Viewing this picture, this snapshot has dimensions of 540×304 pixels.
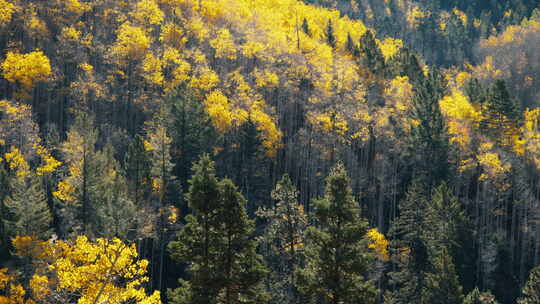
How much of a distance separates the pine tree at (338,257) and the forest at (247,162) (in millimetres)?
80

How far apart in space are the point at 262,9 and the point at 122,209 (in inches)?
2913

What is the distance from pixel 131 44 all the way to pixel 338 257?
53463 millimetres

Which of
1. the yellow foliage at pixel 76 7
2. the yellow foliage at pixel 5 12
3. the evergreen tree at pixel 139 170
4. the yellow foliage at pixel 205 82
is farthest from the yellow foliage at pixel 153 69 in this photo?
the evergreen tree at pixel 139 170

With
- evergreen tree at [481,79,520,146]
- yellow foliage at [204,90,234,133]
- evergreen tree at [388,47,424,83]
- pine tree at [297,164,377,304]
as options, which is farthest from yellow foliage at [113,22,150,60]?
pine tree at [297,164,377,304]

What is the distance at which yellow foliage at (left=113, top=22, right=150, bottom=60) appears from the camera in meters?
63.8

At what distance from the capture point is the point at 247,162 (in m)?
53.9

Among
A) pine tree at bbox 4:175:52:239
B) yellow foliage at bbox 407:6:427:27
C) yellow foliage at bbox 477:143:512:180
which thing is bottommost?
pine tree at bbox 4:175:52:239

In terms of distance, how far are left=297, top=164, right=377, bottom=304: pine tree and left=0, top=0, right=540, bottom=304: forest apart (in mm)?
80

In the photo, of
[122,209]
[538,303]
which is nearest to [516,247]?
[538,303]

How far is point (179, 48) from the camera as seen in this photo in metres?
72.4

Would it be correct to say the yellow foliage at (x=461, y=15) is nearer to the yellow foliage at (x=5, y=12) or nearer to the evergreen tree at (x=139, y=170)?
the yellow foliage at (x=5, y=12)

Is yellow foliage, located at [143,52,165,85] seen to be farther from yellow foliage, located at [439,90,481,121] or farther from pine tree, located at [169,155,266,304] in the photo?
pine tree, located at [169,155,266,304]

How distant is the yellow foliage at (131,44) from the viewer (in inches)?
2512

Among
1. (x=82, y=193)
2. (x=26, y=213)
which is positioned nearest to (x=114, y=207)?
(x=82, y=193)
